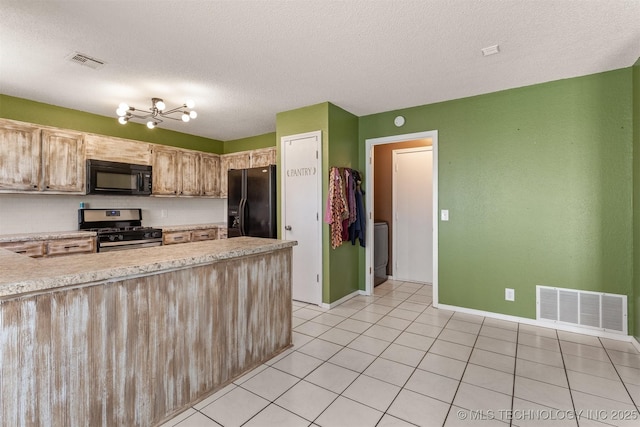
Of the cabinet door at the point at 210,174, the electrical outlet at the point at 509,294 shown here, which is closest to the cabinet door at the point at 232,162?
the cabinet door at the point at 210,174

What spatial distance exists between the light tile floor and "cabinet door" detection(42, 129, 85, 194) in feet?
11.4

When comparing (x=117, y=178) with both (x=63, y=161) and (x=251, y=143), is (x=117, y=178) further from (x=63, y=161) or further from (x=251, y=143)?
(x=251, y=143)

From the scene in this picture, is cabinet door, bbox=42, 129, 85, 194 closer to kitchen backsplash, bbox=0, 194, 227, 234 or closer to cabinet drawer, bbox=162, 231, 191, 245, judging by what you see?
kitchen backsplash, bbox=0, 194, 227, 234

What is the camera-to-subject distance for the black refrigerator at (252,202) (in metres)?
4.30

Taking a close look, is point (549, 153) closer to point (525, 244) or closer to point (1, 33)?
point (525, 244)

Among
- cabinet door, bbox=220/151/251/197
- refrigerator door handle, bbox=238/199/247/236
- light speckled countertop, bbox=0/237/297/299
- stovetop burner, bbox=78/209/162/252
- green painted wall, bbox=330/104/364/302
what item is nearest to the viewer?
light speckled countertop, bbox=0/237/297/299

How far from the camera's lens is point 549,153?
3.11 m

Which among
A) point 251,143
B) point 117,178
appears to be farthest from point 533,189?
point 117,178

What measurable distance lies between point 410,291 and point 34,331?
4.21m

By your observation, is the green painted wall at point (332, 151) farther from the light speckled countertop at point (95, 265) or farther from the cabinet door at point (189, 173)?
the cabinet door at point (189, 173)

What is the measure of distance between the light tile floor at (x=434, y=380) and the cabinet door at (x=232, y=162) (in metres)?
3.33

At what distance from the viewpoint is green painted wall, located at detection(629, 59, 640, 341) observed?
8.63ft

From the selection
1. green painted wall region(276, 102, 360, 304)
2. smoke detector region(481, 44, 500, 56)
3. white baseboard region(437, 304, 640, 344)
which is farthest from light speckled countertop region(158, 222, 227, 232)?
smoke detector region(481, 44, 500, 56)

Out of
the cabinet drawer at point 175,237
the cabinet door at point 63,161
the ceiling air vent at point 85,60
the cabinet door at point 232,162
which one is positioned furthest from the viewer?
the cabinet door at point 232,162
